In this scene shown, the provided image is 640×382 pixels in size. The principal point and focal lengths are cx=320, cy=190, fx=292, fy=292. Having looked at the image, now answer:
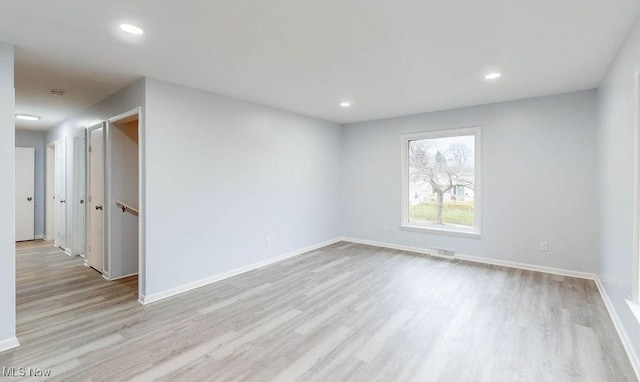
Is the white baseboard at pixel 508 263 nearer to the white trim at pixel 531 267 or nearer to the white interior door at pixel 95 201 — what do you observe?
the white trim at pixel 531 267

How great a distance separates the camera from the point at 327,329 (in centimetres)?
265

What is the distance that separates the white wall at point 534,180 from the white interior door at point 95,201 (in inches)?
196

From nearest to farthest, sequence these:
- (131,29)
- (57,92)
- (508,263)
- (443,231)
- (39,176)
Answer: (131,29) → (57,92) → (508,263) → (443,231) → (39,176)

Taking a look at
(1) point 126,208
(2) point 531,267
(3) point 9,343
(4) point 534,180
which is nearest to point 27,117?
(1) point 126,208

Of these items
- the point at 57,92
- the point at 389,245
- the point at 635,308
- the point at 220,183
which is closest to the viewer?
the point at 635,308

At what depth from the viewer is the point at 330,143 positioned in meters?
6.08

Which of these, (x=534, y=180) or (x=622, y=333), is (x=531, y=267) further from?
(x=622, y=333)

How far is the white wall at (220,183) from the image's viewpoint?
3355 millimetres

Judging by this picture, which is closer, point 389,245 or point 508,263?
point 508,263

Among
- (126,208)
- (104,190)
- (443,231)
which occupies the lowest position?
→ (443,231)

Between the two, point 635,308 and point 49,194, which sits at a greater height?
point 49,194

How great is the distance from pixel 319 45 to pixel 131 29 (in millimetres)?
1472

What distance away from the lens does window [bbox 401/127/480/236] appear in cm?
489

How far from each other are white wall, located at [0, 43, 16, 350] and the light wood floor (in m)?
0.28
